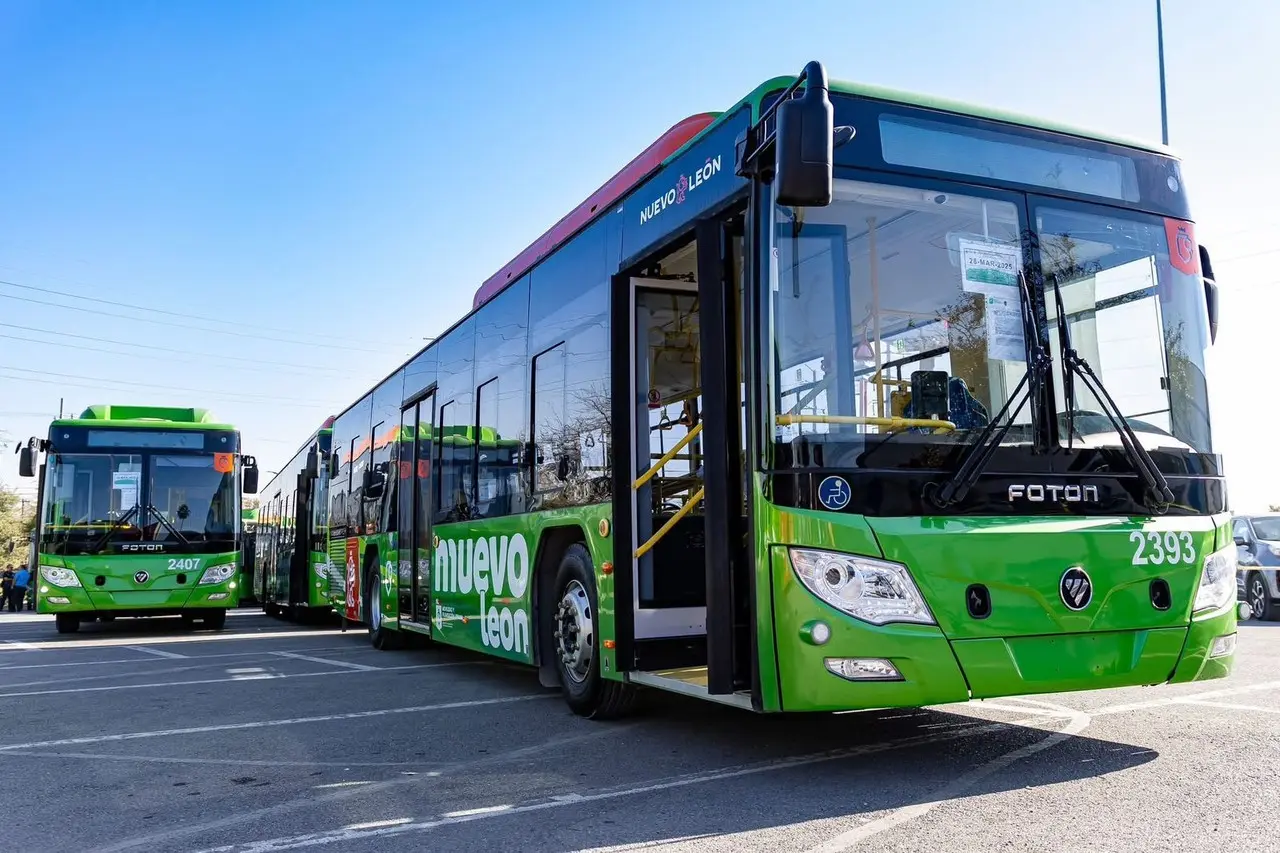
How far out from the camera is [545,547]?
8.00 metres

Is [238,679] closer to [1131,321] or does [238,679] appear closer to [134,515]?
[134,515]

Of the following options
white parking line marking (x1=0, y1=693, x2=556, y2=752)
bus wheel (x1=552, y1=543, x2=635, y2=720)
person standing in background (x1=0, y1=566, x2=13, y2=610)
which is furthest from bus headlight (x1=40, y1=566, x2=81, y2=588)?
person standing in background (x1=0, y1=566, x2=13, y2=610)

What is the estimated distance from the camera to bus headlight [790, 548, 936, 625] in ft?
16.0

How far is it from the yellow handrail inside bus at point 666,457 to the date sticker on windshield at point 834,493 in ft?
6.33

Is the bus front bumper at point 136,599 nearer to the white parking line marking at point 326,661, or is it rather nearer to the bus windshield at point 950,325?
the white parking line marking at point 326,661

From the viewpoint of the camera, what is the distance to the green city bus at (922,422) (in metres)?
4.93

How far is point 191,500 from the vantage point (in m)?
17.2

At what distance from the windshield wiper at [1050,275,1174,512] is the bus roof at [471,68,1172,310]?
1.09 meters

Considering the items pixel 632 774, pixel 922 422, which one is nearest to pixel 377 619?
pixel 632 774

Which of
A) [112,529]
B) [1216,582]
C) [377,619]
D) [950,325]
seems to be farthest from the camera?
[112,529]

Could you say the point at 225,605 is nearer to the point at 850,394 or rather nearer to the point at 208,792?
the point at 208,792

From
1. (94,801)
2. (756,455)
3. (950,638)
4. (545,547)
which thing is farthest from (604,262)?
(94,801)

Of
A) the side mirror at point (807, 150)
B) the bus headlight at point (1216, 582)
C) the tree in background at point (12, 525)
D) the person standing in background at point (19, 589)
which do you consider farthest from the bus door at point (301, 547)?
the tree in background at point (12, 525)

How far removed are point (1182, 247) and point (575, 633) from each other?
4.31m
